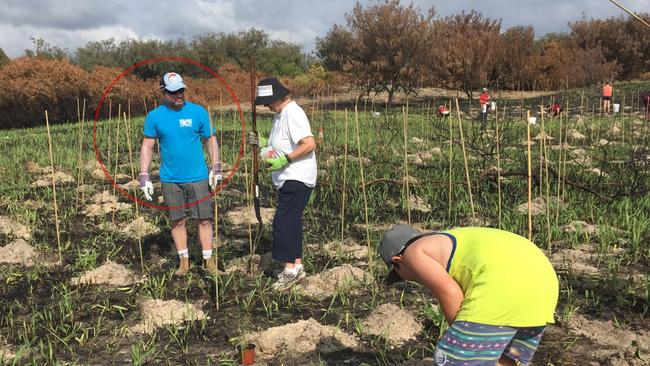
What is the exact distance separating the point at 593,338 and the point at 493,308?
1.27 meters

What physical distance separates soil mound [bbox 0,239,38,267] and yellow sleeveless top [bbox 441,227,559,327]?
3.16 meters

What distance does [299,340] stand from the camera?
2600mm

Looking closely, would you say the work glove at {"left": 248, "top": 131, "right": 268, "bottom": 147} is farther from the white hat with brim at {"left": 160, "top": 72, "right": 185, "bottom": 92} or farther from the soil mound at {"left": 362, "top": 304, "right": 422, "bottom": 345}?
the soil mound at {"left": 362, "top": 304, "right": 422, "bottom": 345}

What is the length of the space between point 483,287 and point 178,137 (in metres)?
2.31

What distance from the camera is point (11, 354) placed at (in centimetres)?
253

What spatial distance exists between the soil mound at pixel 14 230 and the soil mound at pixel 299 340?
2698mm

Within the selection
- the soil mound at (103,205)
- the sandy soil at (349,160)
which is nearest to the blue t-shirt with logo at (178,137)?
the soil mound at (103,205)

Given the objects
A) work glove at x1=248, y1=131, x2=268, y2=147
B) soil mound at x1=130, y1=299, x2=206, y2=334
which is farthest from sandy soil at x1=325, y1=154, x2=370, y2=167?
soil mound at x1=130, y1=299, x2=206, y2=334

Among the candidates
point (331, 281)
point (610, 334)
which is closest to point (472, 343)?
point (610, 334)

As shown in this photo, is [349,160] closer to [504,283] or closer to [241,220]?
[241,220]

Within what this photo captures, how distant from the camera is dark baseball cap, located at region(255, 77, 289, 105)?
10.3ft

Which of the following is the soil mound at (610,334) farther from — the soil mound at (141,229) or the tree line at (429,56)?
the tree line at (429,56)

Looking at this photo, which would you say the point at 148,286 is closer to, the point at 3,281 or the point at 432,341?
the point at 3,281

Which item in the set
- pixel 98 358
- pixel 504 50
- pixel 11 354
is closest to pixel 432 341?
pixel 98 358
